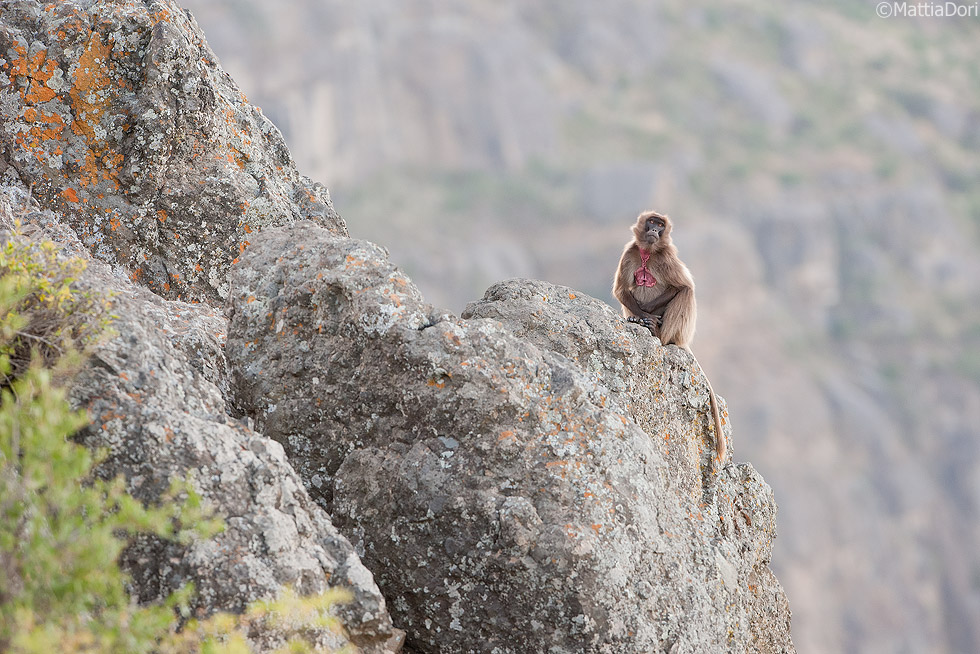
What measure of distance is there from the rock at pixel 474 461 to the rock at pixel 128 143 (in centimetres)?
105

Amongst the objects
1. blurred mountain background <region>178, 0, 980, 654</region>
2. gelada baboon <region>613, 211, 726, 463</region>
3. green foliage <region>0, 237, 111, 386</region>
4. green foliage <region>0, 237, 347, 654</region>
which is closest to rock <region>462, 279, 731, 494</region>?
gelada baboon <region>613, 211, 726, 463</region>

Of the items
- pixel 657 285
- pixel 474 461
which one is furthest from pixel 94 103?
pixel 657 285

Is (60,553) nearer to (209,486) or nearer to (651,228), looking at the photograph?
(209,486)

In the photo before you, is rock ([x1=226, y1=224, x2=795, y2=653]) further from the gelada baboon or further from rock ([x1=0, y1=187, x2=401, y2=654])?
the gelada baboon

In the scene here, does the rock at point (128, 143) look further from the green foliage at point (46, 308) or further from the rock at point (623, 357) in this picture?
the green foliage at point (46, 308)

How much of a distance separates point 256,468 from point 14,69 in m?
3.43

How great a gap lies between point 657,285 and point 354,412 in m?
4.01

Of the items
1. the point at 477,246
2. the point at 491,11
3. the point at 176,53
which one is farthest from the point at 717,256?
the point at 176,53

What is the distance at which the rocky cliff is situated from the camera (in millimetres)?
4383

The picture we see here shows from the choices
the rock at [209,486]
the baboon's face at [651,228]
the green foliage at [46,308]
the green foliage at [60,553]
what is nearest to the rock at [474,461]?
the rock at [209,486]

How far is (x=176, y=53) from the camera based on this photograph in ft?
21.3

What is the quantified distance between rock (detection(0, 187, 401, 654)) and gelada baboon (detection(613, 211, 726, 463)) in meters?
4.18

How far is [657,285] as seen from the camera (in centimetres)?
847

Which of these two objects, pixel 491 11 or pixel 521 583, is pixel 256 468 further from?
pixel 491 11
